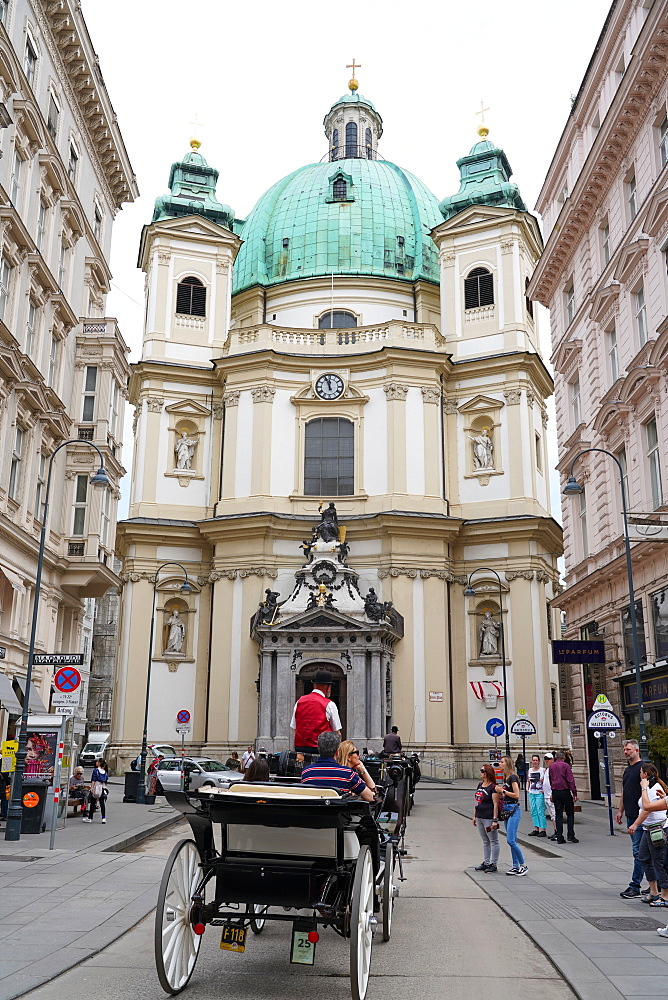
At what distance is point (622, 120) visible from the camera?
26.0 metres

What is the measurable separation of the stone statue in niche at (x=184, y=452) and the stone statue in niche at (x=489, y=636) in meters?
15.9

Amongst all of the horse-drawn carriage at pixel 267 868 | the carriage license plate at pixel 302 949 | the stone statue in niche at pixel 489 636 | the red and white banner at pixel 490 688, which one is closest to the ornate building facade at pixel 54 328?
the red and white banner at pixel 490 688

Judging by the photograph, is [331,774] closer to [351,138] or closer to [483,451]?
[483,451]

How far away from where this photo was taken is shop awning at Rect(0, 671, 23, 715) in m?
24.2

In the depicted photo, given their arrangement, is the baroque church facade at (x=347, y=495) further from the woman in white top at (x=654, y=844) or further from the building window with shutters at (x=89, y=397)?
the woman in white top at (x=654, y=844)

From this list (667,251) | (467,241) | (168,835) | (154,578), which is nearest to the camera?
(168,835)

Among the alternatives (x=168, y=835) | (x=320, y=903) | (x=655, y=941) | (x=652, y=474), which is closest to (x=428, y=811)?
(x=168, y=835)

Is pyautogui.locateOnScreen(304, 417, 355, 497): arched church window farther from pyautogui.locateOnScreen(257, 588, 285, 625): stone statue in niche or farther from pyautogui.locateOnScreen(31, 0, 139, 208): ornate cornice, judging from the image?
pyautogui.locateOnScreen(31, 0, 139, 208): ornate cornice

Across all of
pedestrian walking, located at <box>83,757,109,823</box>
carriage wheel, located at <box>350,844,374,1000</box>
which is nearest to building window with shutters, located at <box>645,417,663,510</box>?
pedestrian walking, located at <box>83,757,109,823</box>

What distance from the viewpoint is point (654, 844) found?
39.0 ft

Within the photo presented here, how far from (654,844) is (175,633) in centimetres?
3491

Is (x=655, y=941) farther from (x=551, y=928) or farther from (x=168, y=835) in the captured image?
(x=168, y=835)

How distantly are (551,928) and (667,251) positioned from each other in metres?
17.8

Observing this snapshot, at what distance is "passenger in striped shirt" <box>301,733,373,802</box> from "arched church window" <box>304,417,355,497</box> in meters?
36.2
